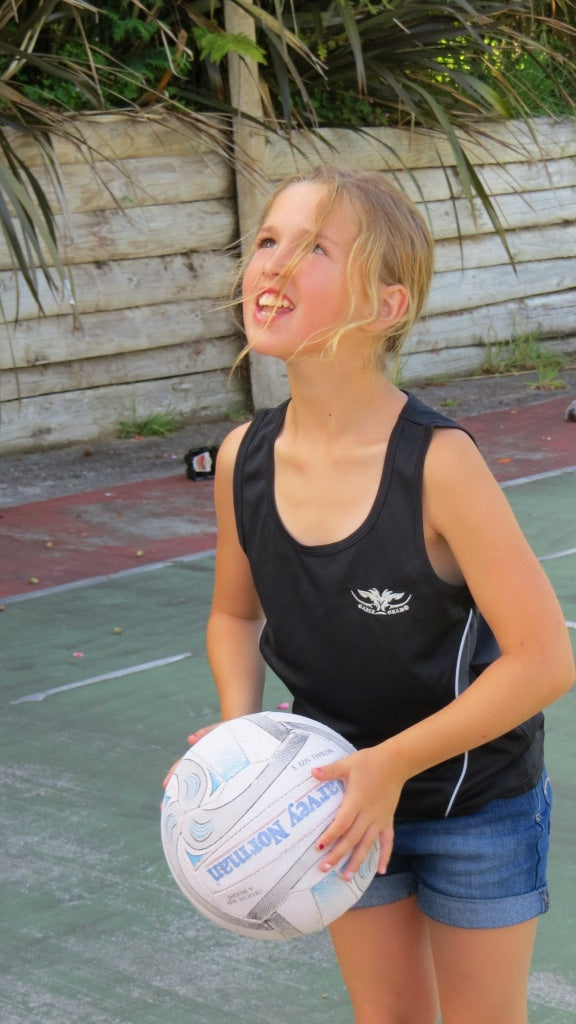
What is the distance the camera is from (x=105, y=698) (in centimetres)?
443

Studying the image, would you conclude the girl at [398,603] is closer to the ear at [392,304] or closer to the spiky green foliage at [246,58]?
A: the ear at [392,304]

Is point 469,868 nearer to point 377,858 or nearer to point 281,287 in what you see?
A: point 377,858

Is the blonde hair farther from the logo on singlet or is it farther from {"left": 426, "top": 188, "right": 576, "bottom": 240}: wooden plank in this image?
{"left": 426, "top": 188, "right": 576, "bottom": 240}: wooden plank

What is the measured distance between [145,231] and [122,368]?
847 mm

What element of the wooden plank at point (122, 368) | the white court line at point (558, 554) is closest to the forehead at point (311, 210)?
the white court line at point (558, 554)

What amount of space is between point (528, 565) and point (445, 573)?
119 millimetres

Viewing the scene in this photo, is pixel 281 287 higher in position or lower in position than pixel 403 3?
lower

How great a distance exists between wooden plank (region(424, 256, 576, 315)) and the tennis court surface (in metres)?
3.55

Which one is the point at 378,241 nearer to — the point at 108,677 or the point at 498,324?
the point at 108,677

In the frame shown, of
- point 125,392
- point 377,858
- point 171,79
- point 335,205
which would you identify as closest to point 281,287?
point 335,205

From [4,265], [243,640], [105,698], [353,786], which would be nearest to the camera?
[353,786]

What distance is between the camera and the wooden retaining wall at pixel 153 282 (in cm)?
805

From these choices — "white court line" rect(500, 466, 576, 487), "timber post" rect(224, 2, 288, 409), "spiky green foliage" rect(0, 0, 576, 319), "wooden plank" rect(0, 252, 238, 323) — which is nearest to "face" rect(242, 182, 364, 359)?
"spiky green foliage" rect(0, 0, 576, 319)

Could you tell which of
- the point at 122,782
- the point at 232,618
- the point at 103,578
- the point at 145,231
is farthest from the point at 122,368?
the point at 232,618
